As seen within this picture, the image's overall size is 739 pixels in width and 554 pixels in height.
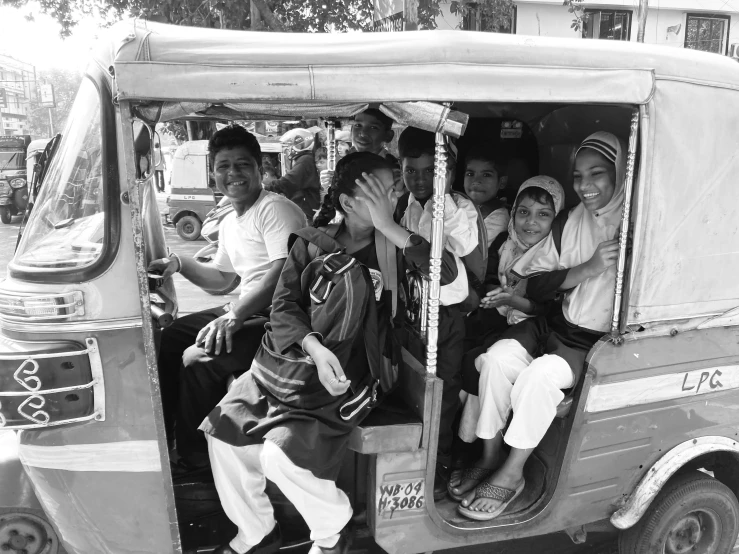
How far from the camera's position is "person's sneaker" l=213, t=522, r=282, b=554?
231 centimetres

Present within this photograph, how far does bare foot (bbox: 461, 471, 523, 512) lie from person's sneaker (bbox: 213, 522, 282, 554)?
0.77 metres

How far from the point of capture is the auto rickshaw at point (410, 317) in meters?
1.90

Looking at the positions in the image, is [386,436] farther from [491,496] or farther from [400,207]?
[400,207]

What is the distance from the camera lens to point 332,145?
3.67 m

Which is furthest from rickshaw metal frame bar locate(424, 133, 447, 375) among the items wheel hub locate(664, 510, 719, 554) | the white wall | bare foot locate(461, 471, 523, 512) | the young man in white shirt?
the white wall

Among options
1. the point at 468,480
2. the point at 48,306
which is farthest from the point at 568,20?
the point at 48,306

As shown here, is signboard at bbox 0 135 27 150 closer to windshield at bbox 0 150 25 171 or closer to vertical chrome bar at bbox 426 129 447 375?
windshield at bbox 0 150 25 171

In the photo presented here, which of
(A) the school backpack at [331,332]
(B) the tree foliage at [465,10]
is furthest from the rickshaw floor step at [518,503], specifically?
(B) the tree foliage at [465,10]

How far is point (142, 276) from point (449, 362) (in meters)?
1.32

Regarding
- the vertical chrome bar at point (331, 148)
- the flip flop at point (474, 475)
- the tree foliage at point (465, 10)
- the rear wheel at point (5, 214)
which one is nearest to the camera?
the flip flop at point (474, 475)

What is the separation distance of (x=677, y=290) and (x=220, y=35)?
6.43 feet

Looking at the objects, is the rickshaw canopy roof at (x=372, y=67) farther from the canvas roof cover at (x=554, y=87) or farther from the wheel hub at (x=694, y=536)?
the wheel hub at (x=694, y=536)

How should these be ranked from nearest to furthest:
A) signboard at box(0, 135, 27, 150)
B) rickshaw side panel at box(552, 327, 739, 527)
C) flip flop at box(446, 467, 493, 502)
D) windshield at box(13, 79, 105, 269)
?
windshield at box(13, 79, 105, 269), rickshaw side panel at box(552, 327, 739, 527), flip flop at box(446, 467, 493, 502), signboard at box(0, 135, 27, 150)

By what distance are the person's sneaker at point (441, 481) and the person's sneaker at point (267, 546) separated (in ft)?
2.24
